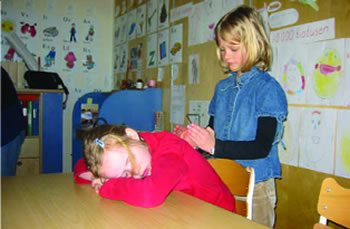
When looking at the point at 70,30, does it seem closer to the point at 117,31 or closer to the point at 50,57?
the point at 50,57

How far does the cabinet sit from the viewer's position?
271 centimetres

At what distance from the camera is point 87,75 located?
3.94m

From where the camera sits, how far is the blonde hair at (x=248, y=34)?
1.18 meters

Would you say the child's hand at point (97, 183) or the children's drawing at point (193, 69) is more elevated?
the children's drawing at point (193, 69)

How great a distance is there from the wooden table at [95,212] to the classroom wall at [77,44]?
3.10 m

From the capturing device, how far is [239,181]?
1.02 m

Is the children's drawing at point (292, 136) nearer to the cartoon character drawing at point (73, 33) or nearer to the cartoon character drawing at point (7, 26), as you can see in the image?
the cartoon character drawing at point (73, 33)

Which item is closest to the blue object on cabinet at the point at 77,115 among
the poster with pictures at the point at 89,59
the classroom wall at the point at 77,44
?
the classroom wall at the point at 77,44

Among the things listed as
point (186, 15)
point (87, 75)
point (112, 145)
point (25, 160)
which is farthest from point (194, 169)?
point (87, 75)

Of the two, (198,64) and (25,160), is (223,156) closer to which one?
(198,64)

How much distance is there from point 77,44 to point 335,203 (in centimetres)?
362

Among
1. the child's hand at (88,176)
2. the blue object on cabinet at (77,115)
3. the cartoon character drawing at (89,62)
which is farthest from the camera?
the cartoon character drawing at (89,62)

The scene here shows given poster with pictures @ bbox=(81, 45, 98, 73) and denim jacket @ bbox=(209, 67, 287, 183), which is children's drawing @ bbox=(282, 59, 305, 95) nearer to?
denim jacket @ bbox=(209, 67, 287, 183)

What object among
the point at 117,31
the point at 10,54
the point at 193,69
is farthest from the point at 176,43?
the point at 10,54
